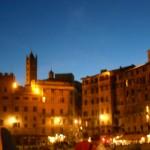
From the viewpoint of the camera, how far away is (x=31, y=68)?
97.3 meters

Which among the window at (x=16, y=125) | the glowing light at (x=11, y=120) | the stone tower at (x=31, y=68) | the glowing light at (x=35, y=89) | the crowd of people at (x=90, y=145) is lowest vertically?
the crowd of people at (x=90, y=145)

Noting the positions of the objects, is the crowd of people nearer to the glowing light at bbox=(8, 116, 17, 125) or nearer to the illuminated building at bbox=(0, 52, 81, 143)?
the illuminated building at bbox=(0, 52, 81, 143)

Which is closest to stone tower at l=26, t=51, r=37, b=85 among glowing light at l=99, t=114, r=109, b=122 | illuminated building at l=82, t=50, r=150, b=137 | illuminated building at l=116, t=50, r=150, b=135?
illuminated building at l=82, t=50, r=150, b=137

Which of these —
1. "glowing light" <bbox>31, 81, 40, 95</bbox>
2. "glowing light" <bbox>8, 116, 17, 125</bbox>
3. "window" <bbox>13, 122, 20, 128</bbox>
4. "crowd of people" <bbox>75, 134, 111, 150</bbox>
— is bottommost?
"crowd of people" <bbox>75, 134, 111, 150</bbox>

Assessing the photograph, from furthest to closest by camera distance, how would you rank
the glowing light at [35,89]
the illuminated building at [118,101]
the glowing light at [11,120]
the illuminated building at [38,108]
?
1. the glowing light at [35,89]
2. the illuminated building at [38,108]
3. the glowing light at [11,120]
4. the illuminated building at [118,101]

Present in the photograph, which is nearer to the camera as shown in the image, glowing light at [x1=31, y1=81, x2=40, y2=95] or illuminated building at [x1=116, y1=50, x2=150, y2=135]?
illuminated building at [x1=116, y1=50, x2=150, y2=135]

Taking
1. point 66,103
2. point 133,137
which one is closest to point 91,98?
point 66,103

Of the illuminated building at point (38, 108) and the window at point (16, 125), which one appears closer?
the window at point (16, 125)

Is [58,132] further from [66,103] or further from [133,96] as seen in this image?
[133,96]

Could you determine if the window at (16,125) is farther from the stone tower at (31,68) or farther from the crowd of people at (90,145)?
the crowd of people at (90,145)

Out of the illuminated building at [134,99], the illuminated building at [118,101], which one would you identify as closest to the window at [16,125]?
the illuminated building at [118,101]

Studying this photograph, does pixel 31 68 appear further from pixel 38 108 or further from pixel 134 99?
pixel 134 99

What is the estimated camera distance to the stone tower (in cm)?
9612

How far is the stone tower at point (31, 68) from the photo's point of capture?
96125mm
